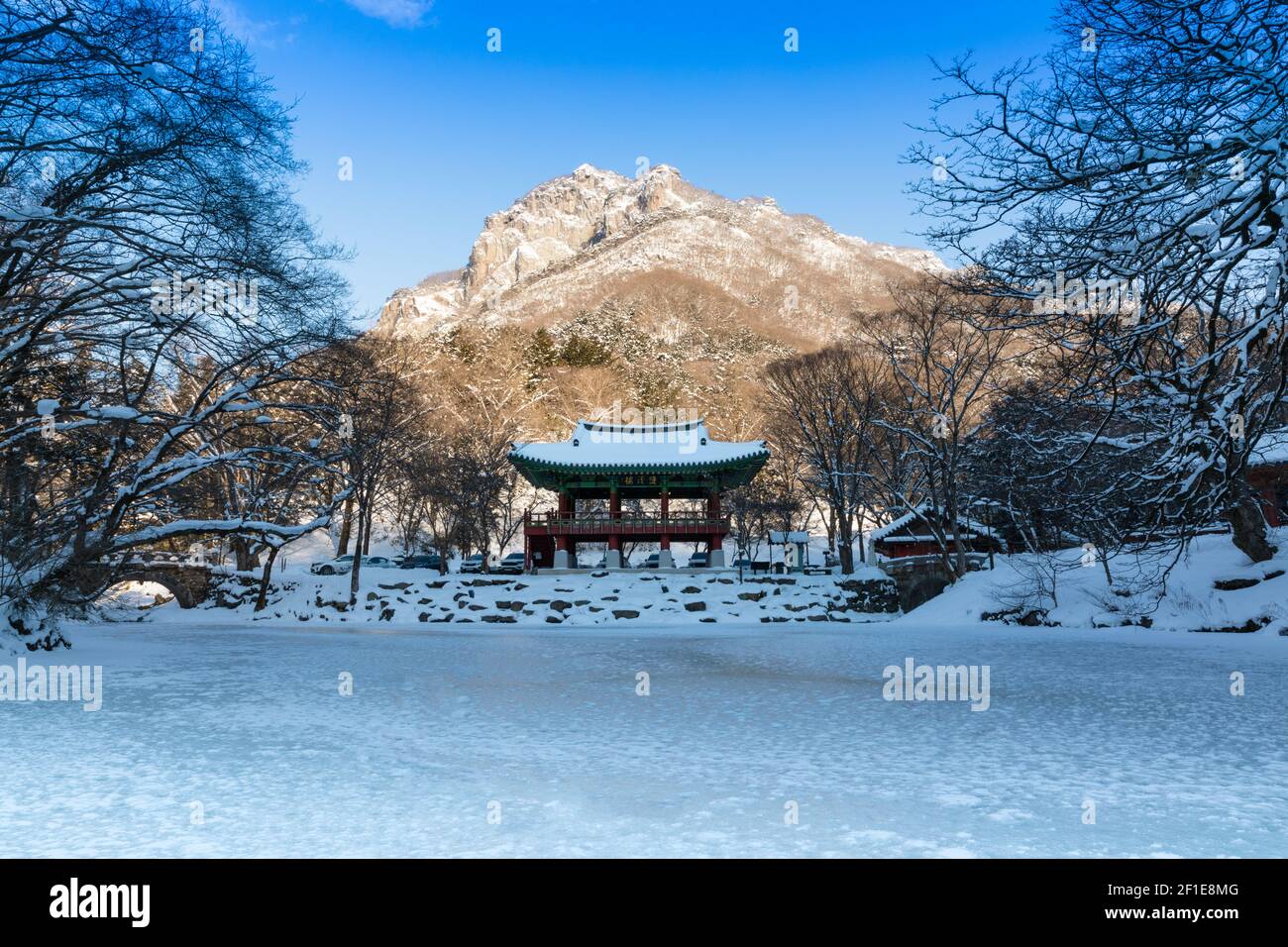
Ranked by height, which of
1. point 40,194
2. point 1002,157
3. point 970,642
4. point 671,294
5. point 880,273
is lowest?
point 970,642

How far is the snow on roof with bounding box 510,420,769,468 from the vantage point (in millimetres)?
34812

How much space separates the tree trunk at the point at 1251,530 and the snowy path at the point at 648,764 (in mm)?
5650

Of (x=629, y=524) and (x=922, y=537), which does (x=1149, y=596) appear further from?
(x=629, y=524)

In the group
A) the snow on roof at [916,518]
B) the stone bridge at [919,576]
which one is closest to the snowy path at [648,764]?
the stone bridge at [919,576]

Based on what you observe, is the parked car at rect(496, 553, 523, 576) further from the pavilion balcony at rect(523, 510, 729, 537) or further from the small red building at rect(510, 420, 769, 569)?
the pavilion balcony at rect(523, 510, 729, 537)

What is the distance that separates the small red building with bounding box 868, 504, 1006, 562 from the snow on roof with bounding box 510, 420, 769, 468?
6.85m

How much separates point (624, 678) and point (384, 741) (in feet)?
15.0

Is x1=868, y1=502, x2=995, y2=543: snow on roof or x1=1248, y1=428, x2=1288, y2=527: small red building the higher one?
x1=1248, y1=428, x2=1288, y2=527: small red building

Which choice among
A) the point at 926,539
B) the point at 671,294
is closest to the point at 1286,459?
the point at 926,539

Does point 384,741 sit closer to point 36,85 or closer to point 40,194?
point 36,85

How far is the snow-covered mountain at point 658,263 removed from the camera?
126 m

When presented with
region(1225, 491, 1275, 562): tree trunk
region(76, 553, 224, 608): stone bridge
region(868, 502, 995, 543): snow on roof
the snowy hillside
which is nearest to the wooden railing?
region(868, 502, 995, 543): snow on roof

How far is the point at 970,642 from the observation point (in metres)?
15.2

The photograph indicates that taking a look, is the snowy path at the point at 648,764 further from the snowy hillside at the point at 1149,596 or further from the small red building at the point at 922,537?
the small red building at the point at 922,537
